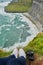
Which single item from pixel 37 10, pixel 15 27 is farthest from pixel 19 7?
pixel 15 27

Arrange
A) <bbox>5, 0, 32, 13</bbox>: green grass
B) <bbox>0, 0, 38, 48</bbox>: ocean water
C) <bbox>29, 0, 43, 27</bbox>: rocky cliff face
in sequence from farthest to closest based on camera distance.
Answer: <bbox>5, 0, 32, 13</bbox>: green grass → <bbox>29, 0, 43, 27</bbox>: rocky cliff face → <bbox>0, 0, 38, 48</bbox>: ocean water

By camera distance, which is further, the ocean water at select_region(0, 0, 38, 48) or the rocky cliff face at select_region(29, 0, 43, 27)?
the rocky cliff face at select_region(29, 0, 43, 27)

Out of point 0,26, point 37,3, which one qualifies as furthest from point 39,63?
point 37,3

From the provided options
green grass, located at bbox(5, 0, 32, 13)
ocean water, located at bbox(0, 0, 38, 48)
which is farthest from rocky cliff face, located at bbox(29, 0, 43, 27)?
green grass, located at bbox(5, 0, 32, 13)

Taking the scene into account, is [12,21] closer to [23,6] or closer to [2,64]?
[23,6]

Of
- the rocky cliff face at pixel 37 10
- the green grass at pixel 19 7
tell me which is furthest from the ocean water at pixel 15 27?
the rocky cliff face at pixel 37 10

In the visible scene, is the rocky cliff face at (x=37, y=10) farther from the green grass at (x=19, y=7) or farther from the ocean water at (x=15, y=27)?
the green grass at (x=19, y=7)

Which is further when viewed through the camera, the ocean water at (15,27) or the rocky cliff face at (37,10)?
the rocky cliff face at (37,10)

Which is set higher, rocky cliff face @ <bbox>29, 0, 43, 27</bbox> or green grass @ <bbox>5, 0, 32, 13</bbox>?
rocky cliff face @ <bbox>29, 0, 43, 27</bbox>

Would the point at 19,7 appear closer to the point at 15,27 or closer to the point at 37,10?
the point at 37,10

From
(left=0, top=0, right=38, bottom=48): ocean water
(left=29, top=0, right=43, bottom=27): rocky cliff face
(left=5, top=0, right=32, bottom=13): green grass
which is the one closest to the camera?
(left=0, top=0, right=38, bottom=48): ocean water

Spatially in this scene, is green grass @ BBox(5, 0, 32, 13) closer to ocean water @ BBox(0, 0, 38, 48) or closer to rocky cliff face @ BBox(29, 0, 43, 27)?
ocean water @ BBox(0, 0, 38, 48)

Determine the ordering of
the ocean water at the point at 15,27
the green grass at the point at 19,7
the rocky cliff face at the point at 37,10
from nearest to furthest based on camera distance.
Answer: the ocean water at the point at 15,27
the rocky cliff face at the point at 37,10
the green grass at the point at 19,7
